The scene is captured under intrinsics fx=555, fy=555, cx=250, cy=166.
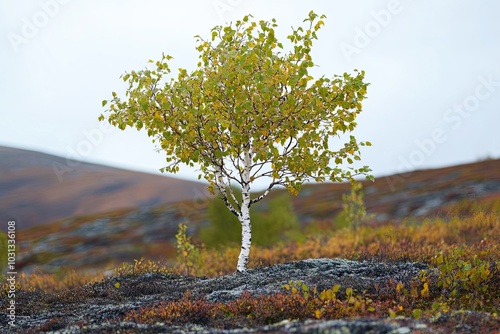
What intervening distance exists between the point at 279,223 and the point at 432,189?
25166mm

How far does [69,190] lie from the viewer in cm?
7094

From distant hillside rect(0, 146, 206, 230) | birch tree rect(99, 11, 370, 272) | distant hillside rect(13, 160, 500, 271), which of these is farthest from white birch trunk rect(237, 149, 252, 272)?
distant hillside rect(0, 146, 206, 230)

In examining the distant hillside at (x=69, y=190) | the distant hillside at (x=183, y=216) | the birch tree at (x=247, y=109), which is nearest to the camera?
the birch tree at (x=247, y=109)

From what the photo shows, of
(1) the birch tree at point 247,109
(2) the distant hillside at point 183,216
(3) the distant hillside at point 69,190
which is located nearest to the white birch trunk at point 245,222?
(1) the birch tree at point 247,109

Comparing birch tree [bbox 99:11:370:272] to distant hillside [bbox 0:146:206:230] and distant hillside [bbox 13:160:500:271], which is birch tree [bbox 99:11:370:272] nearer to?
distant hillside [bbox 13:160:500:271]

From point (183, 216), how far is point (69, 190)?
75.6 ft

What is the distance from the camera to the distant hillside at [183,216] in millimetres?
Answer: 40312

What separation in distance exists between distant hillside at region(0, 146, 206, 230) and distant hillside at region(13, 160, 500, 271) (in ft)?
7.02

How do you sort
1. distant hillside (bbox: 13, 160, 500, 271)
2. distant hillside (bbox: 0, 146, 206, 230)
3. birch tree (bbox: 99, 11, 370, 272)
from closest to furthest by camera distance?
birch tree (bbox: 99, 11, 370, 272) → distant hillside (bbox: 13, 160, 500, 271) → distant hillside (bbox: 0, 146, 206, 230)

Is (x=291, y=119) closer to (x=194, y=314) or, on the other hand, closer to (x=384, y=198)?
(x=194, y=314)

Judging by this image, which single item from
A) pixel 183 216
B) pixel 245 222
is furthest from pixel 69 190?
pixel 245 222

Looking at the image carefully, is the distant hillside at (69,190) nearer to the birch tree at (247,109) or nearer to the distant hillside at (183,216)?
the distant hillside at (183,216)

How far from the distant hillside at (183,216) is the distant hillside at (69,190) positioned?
2.14m

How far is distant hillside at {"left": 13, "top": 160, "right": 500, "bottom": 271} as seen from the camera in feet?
132
